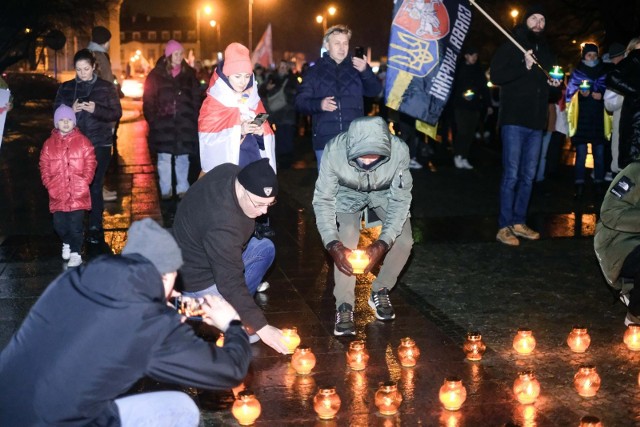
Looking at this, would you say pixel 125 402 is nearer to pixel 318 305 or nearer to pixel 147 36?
pixel 318 305

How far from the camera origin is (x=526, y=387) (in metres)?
5.05

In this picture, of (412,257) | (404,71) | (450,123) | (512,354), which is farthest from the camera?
(450,123)

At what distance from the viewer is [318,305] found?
707 cm

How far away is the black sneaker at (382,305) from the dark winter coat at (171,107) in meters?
5.13

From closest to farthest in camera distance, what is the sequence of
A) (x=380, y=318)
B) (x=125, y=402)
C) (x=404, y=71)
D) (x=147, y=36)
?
(x=125, y=402)
(x=380, y=318)
(x=404, y=71)
(x=147, y=36)

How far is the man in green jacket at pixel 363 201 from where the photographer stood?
603 centimetres

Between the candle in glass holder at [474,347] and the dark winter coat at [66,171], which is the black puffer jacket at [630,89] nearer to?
the candle in glass holder at [474,347]

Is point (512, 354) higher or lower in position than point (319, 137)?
lower

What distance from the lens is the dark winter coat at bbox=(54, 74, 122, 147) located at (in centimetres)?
927

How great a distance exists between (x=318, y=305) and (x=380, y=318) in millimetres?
612

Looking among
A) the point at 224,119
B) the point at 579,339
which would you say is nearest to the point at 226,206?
the point at 579,339

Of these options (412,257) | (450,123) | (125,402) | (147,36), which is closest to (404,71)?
(412,257)

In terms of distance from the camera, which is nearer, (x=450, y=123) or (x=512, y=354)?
(x=512, y=354)

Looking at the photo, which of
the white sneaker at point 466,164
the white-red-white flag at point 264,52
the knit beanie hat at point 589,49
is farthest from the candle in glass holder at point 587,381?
the white-red-white flag at point 264,52
